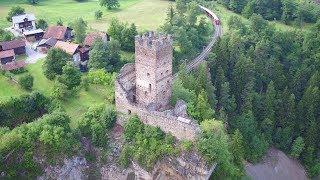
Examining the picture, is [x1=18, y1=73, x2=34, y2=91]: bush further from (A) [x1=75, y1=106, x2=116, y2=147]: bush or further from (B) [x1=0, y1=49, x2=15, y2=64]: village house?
(A) [x1=75, y1=106, x2=116, y2=147]: bush

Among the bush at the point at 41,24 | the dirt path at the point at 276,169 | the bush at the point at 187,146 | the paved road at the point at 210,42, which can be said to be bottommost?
the dirt path at the point at 276,169

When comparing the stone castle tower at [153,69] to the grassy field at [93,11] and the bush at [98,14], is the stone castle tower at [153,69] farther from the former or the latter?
the bush at [98,14]

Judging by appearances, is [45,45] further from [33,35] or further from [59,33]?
[33,35]

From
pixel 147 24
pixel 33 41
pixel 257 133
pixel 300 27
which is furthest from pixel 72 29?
pixel 300 27

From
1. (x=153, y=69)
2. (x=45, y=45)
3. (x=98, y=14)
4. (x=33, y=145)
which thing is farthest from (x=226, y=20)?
(x=33, y=145)

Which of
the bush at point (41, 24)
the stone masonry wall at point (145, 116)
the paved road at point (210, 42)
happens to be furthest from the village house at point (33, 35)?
the stone masonry wall at point (145, 116)

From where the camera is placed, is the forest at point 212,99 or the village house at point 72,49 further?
the village house at point 72,49
